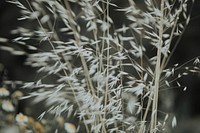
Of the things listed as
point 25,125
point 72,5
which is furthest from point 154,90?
point 72,5

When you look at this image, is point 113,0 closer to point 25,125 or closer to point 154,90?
point 25,125

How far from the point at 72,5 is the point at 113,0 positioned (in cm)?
27

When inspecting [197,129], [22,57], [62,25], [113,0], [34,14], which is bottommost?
[197,129]

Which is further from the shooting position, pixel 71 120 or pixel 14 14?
pixel 14 14

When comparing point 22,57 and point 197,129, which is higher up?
point 22,57

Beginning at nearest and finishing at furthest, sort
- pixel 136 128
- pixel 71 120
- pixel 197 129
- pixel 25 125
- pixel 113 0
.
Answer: pixel 136 128 → pixel 25 125 → pixel 71 120 → pixel 197 129 → pixel 113 0

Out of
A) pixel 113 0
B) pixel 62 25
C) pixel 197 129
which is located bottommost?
pixel 197 129

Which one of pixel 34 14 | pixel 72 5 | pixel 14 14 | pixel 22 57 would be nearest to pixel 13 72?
pixel 22 57

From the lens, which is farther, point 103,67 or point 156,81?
point 103,67

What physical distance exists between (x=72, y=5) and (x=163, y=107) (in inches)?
33.0

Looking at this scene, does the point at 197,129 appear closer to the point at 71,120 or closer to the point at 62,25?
the point at 71,120

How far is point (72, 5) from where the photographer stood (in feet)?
9.50

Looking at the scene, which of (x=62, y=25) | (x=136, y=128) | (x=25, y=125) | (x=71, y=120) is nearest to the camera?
(x=136, y=128)

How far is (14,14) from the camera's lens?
3.02 m
